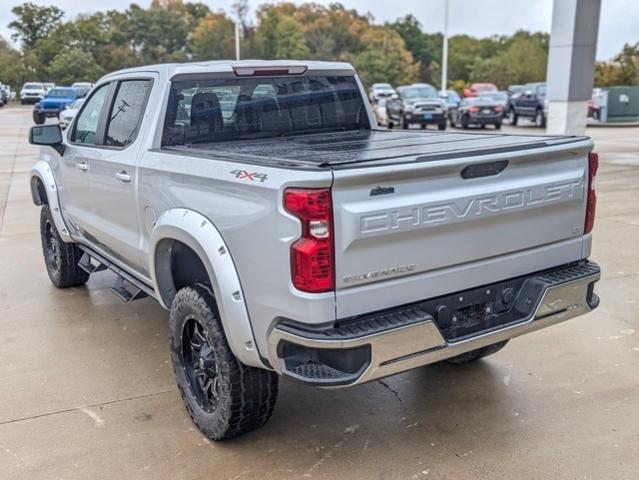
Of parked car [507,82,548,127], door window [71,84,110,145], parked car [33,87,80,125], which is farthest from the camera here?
parked car [33,87,80,125]

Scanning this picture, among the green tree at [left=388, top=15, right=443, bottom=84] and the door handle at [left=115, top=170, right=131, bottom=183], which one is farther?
the green tree at [left=388, top=15, right=443, bottom=84]

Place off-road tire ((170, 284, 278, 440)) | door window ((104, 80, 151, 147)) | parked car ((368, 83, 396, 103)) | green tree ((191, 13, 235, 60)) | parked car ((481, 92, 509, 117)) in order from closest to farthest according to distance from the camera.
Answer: off-road tire ((170, 284, 278, 440))
door window ((104, 80, 151, 147))
parked car ((481, 92, 509, 117))
parked car ((368, 83, 396, 103))
green tree ((191, 13, 235, 60))

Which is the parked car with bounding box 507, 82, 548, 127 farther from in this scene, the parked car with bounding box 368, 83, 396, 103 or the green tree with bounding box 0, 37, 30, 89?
the green tree with bounding box 0, 37, 30, 89

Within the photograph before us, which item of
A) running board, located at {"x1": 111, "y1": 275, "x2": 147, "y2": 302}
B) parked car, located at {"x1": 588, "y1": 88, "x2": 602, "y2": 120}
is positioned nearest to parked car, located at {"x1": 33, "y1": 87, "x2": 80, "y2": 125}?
parked car, located at {"x1": 588, "y1": 88, "x2": 602, "y2": 120}

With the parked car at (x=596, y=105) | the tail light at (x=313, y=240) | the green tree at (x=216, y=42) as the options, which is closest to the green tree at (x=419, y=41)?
the green tree at (x=216, y=42)

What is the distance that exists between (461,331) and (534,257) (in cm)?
61

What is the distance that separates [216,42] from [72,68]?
15.8 m

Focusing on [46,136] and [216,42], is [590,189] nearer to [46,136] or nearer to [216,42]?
[46,136]

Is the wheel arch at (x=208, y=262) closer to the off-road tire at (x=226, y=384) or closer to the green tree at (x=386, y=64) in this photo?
the off-road tire at (x=226, y=384)

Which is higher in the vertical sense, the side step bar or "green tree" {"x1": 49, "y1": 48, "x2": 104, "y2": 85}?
"green tree" {"x1": 49, "y1": 48, "x2": 104, "y2": 85}

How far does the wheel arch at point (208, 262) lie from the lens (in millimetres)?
3072

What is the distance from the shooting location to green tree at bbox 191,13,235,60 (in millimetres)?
72812

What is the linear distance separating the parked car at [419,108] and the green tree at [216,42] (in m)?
48.3

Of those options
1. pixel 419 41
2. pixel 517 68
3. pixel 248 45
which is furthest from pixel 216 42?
pixel 517 68
